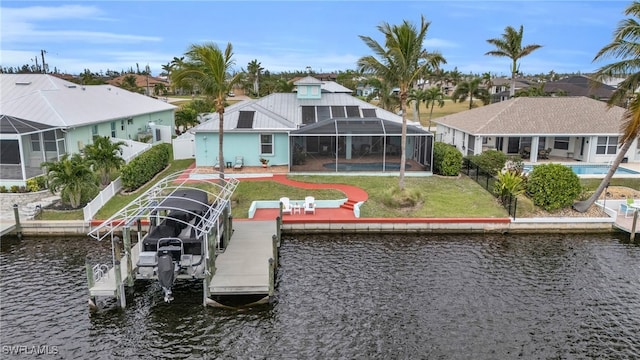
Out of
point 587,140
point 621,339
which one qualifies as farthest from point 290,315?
point 587,140

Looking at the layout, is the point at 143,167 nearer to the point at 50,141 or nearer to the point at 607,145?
the point at 50,141

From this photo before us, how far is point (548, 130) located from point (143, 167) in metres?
25.8

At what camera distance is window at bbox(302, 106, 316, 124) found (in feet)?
101

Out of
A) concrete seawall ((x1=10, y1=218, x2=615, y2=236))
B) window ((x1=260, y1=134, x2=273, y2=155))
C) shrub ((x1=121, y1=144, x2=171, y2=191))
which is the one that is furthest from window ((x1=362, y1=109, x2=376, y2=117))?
shrub ((x1=121, y1=144, x2=171, y2=191))

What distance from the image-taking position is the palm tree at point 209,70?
20344 millimetres

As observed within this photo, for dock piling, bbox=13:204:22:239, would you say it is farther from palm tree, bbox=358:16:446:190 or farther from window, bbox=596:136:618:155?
window, bbox=596:136:618:155

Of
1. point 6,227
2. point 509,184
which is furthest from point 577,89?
point 6,227

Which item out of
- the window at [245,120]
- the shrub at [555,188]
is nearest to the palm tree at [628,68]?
the shrub at [555,188]

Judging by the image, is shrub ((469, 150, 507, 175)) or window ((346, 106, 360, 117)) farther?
window ((346, 106, 360, 117))

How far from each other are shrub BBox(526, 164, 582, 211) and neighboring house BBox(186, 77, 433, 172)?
7468mm

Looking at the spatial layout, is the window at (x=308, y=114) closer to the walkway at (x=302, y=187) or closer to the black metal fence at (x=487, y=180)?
the walkway at (x=302, y=187)

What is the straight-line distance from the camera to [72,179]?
20.4 metres

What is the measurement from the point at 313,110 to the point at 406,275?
18.7 meters

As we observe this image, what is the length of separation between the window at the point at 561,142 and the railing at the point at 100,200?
29184mm
